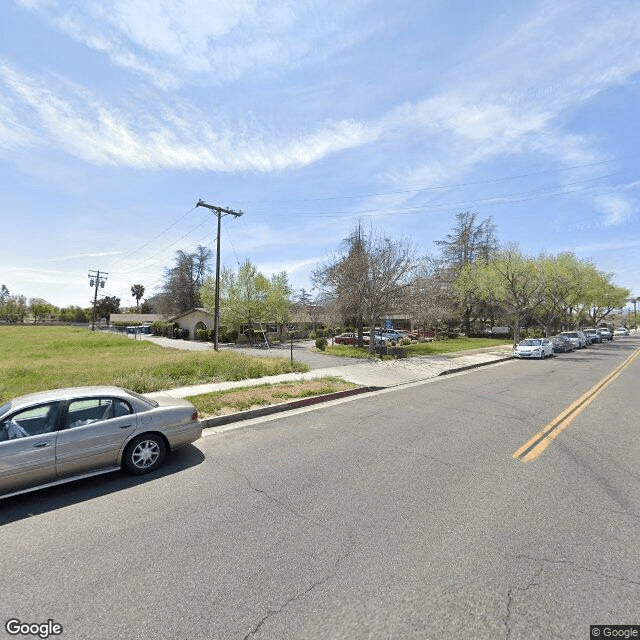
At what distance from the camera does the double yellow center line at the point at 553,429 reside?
6.11 metres

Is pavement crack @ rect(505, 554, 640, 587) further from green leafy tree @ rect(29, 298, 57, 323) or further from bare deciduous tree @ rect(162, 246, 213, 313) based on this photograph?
green leafy tree @ rect(29, 298, 57, 323)

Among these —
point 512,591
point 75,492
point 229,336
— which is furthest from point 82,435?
point 229,336

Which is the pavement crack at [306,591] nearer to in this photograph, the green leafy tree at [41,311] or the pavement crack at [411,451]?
the pavement crack at [411,451]

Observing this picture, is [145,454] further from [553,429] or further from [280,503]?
[553,429]

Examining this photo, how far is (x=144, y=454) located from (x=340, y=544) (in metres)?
3.48

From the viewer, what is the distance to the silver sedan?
4.66 m

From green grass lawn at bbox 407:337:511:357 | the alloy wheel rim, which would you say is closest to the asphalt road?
the alloy wheel rim

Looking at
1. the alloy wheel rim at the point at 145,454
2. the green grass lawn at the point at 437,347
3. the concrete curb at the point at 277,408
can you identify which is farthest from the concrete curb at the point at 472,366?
the alloy wheel rim at the point at 145,454

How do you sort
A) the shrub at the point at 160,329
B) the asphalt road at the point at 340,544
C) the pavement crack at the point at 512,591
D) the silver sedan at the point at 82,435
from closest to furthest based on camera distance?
the pavement crack at the point at 512,591, the asphalt road at the point at 340,544, the silver sedan at the point at 82,435, the shrub at the point at 160,329

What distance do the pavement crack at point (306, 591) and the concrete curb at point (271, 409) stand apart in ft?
16.7

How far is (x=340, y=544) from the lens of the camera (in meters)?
3.63

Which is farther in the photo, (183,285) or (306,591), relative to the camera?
(183,285)

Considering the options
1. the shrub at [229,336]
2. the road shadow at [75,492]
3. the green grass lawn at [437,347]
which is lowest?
the road shadow at [75,492]

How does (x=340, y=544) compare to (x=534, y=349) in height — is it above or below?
below
